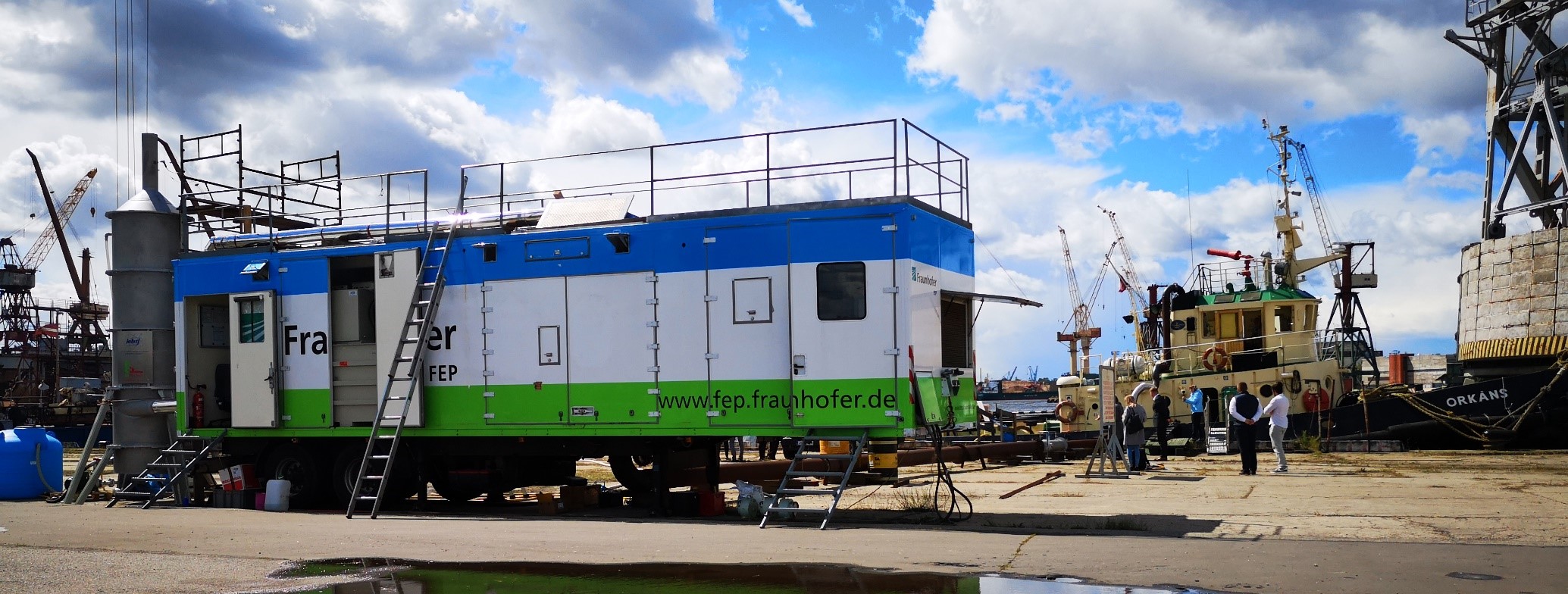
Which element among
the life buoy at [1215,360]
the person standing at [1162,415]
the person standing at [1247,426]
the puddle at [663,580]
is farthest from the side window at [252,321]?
the life buoy at [1215,360]

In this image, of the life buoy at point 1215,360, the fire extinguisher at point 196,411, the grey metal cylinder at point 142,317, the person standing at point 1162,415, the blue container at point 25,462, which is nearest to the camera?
the fire extinguisher at point 196,411

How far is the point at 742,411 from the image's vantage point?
13.5 meters

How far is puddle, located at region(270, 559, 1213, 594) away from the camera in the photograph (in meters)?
8.23

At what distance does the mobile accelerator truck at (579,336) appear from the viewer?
13.0 meters

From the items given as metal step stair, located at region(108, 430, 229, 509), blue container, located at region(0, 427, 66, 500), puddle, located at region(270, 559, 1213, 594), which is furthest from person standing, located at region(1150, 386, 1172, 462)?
blue container, located at region(0, 427, 66, 500)

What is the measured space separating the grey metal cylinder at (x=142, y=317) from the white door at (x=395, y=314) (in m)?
4.07

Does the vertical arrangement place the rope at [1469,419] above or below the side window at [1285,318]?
below

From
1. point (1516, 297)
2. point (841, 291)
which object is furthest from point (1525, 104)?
point (841, 291)

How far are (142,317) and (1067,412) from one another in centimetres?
2184

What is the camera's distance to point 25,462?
17844 mm

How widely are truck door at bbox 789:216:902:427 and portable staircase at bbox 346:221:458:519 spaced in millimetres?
4781

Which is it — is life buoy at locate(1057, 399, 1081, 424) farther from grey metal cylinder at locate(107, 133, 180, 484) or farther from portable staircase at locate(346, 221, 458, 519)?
grey metal cylinder at locate(107, 133, 180, 484)

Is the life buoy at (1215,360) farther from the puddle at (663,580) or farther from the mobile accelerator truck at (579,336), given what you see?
the puddle at (663,580)

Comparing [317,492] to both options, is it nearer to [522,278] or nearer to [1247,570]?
[522,278]
